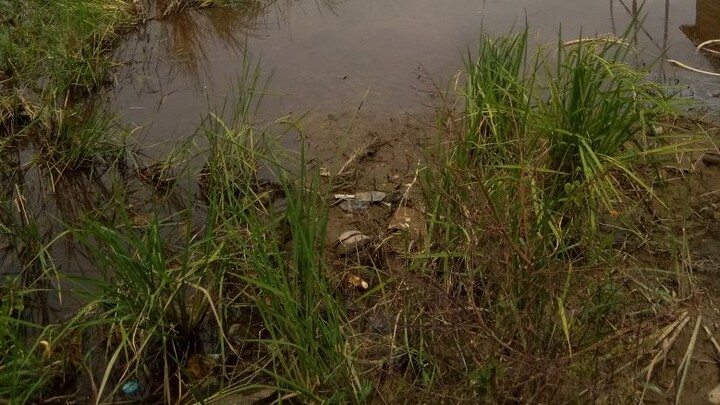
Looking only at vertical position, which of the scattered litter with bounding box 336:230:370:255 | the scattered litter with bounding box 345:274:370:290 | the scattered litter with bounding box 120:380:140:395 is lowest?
the scattered litter with bounding box 120:380:140:395

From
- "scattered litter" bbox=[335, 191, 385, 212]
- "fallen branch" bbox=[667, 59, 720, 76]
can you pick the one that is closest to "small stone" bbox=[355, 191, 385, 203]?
"scattered litter" bbox=[335, 191, 385, 212]

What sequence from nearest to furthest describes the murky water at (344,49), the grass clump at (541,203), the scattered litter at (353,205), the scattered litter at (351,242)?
the grass clump at (541,203) < the scattered litter at (351,242) < the scattered litter at (353,205) < the murky water at (344,49)

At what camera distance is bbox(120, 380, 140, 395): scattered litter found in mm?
2086

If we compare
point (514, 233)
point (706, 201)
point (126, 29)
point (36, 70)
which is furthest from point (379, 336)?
point (126, 29)

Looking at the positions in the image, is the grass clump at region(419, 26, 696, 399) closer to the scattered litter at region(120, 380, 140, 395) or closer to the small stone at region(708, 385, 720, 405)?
the small stone at region(708, 385, 720, 405)

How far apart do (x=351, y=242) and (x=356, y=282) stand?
20cm

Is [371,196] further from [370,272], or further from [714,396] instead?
[714,396]

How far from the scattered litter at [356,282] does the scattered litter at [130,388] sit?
72 cm

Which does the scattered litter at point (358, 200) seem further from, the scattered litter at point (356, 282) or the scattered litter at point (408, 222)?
the scattered litter at point (356, 282)

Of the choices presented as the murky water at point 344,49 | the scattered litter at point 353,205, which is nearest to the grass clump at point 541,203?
the scattered litter at point 353,205

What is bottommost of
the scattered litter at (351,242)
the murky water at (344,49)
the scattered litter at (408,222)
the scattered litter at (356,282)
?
the scattered litter at (356,282)

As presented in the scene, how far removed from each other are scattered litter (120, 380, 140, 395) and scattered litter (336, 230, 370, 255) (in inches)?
31.3

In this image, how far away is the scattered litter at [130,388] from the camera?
6.84 ft

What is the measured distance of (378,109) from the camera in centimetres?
329
